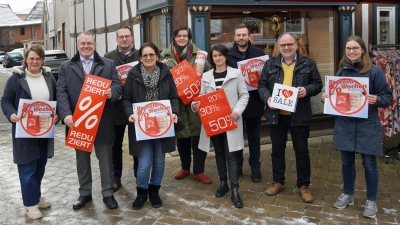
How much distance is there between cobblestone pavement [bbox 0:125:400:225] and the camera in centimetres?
467

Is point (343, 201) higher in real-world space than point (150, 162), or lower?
lower

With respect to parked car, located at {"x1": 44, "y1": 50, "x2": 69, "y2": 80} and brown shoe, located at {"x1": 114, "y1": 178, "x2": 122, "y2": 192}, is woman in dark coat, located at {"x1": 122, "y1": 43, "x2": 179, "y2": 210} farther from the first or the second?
parked car, located at {"x1": 44, "y1": 50, "x2": 69, "y2": 80}

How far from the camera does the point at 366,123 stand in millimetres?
4629

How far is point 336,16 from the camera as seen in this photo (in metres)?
8.29

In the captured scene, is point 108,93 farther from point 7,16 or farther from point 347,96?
point 7,16

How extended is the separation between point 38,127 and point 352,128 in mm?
3120

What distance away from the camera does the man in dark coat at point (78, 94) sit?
4.71 meters

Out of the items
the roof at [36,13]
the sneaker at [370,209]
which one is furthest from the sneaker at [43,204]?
the roof at [36,13]

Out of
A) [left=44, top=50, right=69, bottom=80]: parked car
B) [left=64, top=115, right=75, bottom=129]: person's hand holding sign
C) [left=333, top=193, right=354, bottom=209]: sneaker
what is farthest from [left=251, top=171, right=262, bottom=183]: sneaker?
[left=44, top=50, right=69, bottom=80]: parked car

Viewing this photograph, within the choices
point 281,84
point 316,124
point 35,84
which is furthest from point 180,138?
point 316,124

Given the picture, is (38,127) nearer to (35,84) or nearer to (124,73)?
(35,84)

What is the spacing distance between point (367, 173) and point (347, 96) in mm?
801

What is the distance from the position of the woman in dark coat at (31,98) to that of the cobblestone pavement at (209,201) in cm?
31

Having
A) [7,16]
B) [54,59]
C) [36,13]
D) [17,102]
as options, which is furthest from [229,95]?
[7,16]
